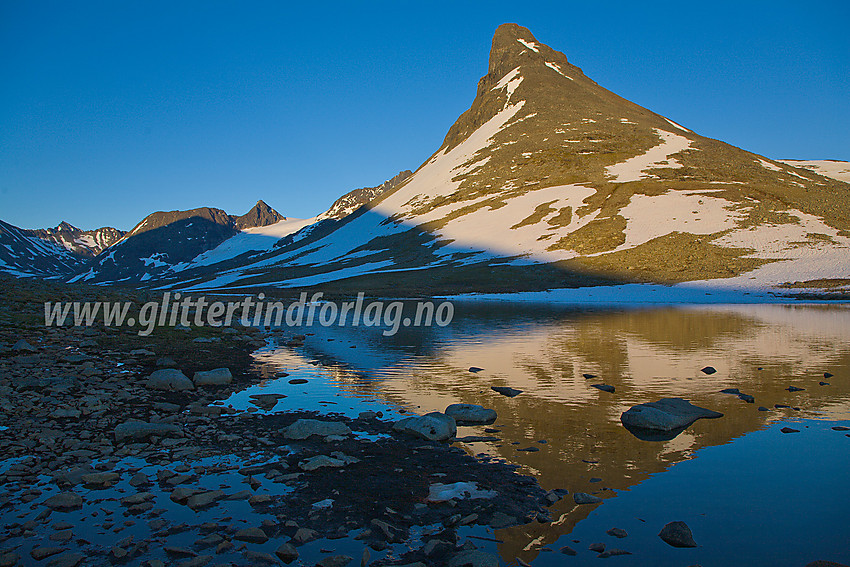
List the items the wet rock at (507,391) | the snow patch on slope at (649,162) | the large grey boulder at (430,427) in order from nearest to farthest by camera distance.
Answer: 1. the large grey boulder at (430,427)
2. the wet rock at (507,391)
3. the snow patch on slope at (649,162)

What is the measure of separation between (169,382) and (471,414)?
10313 millimetres

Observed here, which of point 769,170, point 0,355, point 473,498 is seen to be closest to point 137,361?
point 0,355

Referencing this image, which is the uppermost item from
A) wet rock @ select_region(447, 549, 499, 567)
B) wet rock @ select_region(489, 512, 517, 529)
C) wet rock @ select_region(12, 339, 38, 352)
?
wet rock @ select_region(12, 339, 38, 352)

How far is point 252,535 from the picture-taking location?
7953 millimetres

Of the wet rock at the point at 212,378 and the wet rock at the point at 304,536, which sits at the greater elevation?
the wet rock at the point at 212,378

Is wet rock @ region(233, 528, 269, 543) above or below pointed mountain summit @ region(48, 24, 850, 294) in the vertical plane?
below

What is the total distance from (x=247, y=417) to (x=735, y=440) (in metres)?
13.0

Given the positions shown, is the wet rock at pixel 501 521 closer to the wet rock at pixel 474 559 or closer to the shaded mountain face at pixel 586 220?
the wet rock at pixel 474 559

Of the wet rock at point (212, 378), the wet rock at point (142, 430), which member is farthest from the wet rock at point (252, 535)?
the wet rock at point (212, 378)

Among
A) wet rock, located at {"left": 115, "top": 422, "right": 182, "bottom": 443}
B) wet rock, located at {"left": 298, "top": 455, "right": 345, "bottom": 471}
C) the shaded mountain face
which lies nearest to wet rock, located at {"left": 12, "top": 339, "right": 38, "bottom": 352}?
wet rock, located at {"left": 115, "top": 422, "right": 182, "bottom": 443}

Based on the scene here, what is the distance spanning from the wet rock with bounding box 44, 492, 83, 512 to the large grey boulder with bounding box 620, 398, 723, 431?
12.7 meters

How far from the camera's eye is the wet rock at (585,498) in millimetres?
9405

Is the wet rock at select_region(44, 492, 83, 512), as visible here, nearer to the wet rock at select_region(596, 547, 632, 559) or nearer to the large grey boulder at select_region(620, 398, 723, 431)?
the wet rock at select_region(596, 547, 632, 559)

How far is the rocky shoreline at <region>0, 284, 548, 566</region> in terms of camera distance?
769 centimetres
